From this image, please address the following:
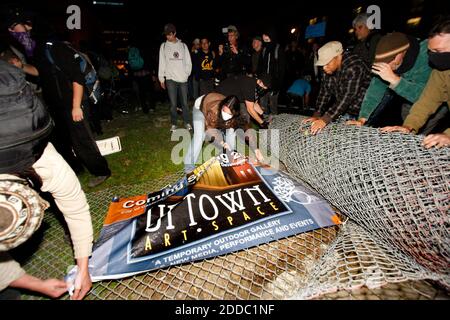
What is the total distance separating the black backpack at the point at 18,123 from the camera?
3.04 ft

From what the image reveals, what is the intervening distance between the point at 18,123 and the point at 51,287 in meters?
1.04

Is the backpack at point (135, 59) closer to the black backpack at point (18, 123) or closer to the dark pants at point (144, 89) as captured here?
the dark pants at point (144, 89)

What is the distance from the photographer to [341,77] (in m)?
2.88

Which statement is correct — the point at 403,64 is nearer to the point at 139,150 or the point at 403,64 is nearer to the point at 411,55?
the point at 411,55

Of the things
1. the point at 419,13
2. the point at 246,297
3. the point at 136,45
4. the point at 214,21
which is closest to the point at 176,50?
the point at 136,45

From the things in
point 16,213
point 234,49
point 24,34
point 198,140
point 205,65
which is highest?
point 234,49

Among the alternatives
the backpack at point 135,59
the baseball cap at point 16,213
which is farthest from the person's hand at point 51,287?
the backpack at point 135,59

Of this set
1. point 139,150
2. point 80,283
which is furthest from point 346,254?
point 139,150

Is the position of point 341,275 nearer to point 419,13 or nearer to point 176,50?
point 176,50

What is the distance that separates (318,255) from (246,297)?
0.76 metres

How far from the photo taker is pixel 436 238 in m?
1.56

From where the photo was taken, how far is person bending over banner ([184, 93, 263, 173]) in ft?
9.21

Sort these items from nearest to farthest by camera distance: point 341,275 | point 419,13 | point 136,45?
point 341,275
point 419,13
point 136,45

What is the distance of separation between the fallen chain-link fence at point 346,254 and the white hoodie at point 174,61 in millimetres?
3762
